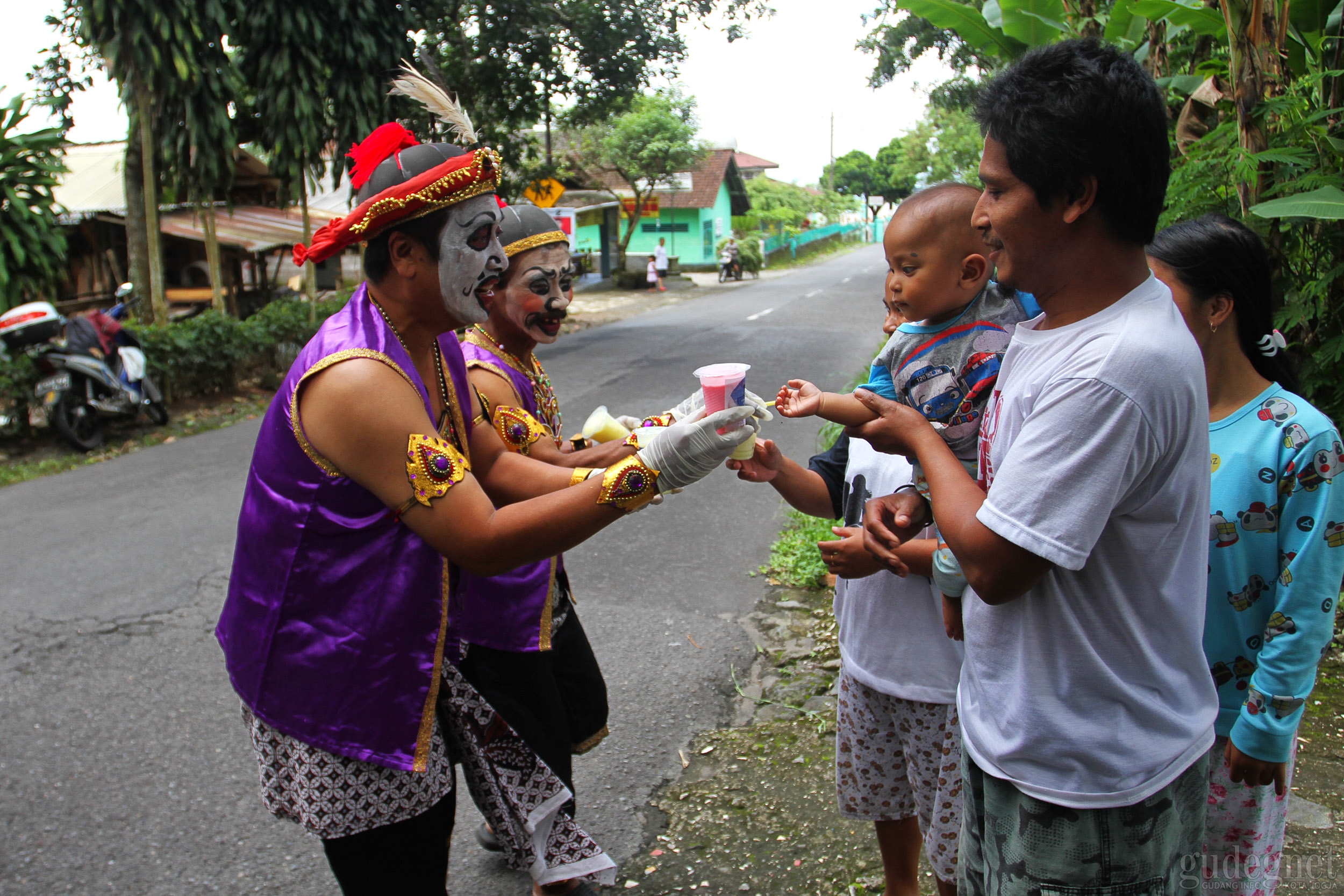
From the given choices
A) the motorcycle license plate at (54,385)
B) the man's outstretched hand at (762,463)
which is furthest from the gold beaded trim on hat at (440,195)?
the motorcycle license plate at (54,385)

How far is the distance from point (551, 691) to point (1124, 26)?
15.5ft

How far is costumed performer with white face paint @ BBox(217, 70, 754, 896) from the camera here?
6.52 feet

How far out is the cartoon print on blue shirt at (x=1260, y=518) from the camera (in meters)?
1.96

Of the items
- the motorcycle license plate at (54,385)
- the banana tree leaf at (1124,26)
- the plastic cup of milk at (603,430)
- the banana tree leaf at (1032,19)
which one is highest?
the banana tree leaf at (1032,19)

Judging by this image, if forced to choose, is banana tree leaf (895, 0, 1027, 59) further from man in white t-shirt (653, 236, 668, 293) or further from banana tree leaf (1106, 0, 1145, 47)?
man in white t-shirt (653, 236, 668, 293)

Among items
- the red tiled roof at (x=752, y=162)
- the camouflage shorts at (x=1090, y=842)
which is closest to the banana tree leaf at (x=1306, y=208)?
the camouflage shorts at (x=1090, y=842)

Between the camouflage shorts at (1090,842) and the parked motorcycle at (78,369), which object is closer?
the camouflage shorts at (1090,842)

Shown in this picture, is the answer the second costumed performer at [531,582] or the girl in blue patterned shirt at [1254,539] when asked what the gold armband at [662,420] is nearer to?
the second costumed performer at [531,582]

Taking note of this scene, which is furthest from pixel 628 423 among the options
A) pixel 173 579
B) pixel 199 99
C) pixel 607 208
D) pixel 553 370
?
pixel 607 208

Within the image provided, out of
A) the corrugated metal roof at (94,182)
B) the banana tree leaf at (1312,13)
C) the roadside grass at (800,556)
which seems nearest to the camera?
the banana tree leaf at (1312,13)

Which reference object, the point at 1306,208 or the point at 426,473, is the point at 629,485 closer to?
the point at 426,473

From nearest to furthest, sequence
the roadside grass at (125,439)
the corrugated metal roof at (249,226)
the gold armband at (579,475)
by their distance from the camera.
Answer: the gold armband at (579,475), the roadside grass at (125,439), the corrugated metal roof at (249,226)

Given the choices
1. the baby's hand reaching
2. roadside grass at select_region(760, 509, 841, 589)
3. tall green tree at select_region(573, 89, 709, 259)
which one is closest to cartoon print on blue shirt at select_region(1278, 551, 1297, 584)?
the baby's hand reaching

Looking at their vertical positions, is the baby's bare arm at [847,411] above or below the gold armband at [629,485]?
above
